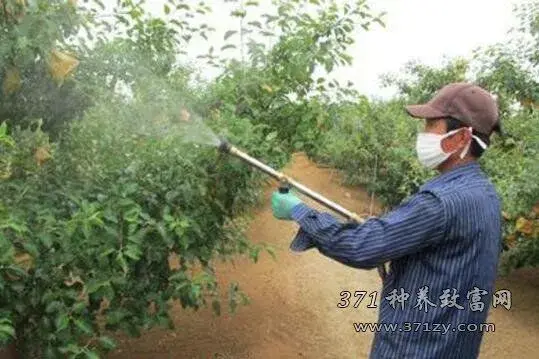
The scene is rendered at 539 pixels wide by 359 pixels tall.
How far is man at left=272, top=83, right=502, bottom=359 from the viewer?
77.1 inches

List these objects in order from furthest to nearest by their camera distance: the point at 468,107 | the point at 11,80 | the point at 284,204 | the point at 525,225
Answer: the point at 525,225
the point at 11,80
the point at 284,204
the point at 468,107

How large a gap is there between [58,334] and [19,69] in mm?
1236

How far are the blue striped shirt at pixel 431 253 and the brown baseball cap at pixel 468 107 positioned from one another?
16 cm

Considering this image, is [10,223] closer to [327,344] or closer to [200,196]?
[200,196]

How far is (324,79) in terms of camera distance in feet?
13.5

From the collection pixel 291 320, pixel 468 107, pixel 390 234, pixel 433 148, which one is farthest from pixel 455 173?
pixel 291 320

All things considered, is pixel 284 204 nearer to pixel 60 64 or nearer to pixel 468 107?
pixel 468 107

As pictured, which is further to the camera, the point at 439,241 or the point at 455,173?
the point at 455,173

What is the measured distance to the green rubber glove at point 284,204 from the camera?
7.45ft

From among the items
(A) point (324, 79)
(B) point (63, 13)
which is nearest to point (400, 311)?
(B) point (63, 13)

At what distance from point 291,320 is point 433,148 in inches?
120

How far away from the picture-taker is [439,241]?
1972 millimetres

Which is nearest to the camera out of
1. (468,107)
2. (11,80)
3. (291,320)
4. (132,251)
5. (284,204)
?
(468,107)

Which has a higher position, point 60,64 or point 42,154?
point 60,64
